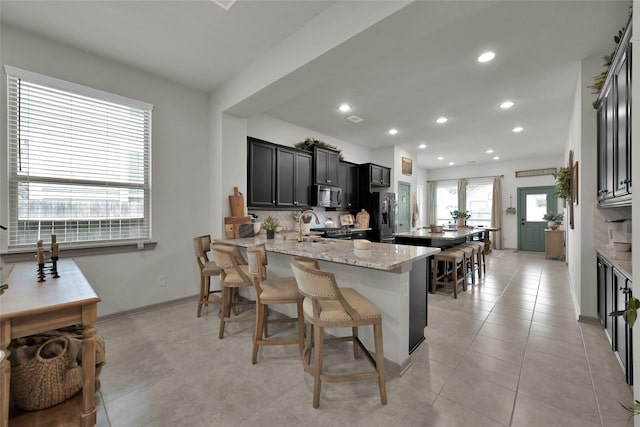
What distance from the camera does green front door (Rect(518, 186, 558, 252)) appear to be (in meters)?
8.23

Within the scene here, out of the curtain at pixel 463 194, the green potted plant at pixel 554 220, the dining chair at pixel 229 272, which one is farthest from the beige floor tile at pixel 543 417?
the curtain at pixel 463 194

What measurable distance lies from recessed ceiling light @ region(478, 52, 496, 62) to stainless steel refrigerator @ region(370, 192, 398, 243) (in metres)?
3.34

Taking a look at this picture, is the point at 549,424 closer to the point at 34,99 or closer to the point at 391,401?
the point at 391,401

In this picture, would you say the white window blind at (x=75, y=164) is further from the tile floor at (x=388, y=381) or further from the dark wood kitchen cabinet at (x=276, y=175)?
the dark wood kitchen cabinet at (x=276, y=175)

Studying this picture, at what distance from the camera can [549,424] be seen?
1.54m

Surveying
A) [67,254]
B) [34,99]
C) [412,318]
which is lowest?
[412,318]

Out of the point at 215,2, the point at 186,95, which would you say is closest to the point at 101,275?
the point at 186,95

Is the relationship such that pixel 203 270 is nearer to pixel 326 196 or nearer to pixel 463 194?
pixel 326 196

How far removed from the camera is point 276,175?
4414 mm

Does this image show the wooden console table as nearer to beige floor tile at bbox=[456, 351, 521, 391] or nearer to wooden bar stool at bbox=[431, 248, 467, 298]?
beige floor tile at bbox=[456, 351, 521, 391]

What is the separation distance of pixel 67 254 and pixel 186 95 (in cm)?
244

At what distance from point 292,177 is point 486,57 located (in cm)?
314

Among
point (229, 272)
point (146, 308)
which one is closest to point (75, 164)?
point (146, 308)

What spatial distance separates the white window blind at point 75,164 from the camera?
8.40ft
